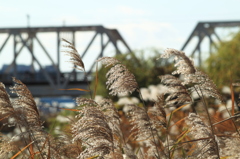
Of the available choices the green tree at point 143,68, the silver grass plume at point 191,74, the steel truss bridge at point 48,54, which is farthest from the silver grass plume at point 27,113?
the steel truss bridge at point 48,54

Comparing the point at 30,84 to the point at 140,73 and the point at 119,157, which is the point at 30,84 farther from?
the point at 119,157

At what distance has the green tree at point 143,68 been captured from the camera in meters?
12.3

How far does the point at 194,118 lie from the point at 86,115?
0.52 m

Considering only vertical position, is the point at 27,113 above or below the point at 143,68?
above

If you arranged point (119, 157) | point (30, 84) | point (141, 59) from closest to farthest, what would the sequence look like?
point (119, 157) < point (141, 59) < point (30, 84)

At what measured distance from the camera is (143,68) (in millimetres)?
13695

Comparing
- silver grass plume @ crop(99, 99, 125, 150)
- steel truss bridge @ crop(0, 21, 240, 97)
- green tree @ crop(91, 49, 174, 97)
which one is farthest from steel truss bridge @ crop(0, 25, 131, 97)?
silver grass plume @ crop(99, 99, 125, 150)

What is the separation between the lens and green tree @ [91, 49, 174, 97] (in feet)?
40.3

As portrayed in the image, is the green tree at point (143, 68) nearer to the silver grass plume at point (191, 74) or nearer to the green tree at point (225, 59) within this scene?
the green tree at point (225, 59)

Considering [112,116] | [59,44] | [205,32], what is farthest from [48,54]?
[112,116]

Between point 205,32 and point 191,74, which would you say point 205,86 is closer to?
point 191,74

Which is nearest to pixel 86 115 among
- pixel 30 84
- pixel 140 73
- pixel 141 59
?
pixel 140 73

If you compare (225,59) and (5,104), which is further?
(225,59)

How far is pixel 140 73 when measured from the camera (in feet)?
41.5
